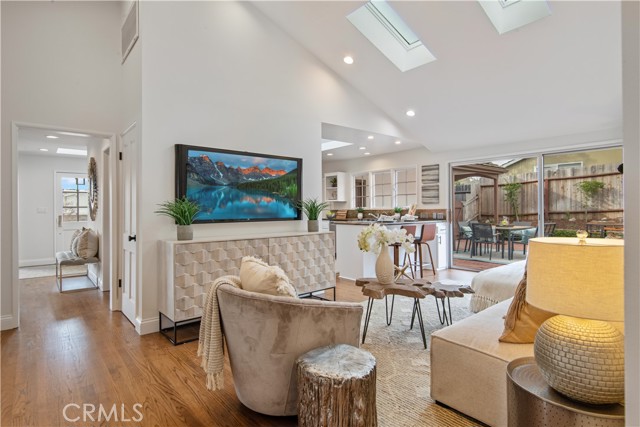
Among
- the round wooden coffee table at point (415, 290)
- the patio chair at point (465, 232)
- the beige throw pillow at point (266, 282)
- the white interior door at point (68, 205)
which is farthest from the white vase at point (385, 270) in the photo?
the white interior door at point (68, 205)

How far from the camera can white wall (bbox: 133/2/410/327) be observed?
3258mm

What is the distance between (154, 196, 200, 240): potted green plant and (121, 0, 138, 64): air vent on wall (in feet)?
5.59

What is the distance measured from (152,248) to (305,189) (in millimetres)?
2004

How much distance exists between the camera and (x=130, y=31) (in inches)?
140

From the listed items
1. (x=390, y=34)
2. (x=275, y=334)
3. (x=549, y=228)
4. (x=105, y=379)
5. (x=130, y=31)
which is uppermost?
(x=390, y=34)

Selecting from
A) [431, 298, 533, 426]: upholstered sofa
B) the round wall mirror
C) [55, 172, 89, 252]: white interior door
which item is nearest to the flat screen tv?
[431, 298, 533, 426]: upholstered sofa

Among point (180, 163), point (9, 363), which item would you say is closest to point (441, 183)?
point (180, 163)

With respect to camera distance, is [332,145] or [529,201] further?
[332,145]

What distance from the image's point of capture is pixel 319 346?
5.79 ft

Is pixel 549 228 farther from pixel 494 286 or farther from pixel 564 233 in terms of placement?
pixel 494 286

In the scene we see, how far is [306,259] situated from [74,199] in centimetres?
626

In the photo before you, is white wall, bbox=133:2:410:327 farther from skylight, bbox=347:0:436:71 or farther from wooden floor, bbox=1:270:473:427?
skylight, bbox=347:0:436:71

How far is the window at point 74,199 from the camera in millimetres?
7223

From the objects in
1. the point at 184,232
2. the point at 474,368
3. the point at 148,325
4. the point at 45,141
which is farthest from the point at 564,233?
the point at 45,141
